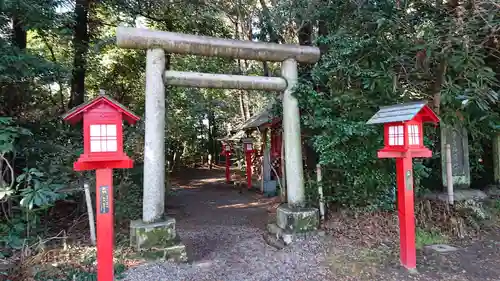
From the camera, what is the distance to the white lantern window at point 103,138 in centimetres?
342

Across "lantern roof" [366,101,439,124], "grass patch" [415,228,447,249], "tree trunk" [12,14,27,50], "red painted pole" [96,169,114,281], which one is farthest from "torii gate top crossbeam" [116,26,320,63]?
"grass patch" [415,228,447,249]

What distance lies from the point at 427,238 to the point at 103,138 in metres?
5.25

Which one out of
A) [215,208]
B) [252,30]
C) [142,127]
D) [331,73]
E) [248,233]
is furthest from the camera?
[215,208]

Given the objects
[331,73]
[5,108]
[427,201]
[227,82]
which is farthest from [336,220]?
[5,108]

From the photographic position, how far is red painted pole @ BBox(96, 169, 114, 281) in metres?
3.40

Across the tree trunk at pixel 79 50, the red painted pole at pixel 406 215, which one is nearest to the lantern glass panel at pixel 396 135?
the red painted pole at pixel 406 215

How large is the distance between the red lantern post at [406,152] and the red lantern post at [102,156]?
3385 millimetres

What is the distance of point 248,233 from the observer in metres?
6.52

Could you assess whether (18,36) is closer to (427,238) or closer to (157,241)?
(157,241)

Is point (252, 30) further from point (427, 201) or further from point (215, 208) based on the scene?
point (427, 201)

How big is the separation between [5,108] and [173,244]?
3.92 metres

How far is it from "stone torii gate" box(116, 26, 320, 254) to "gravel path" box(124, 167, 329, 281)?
519 mm

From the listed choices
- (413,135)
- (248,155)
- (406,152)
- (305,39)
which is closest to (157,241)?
(406,152)

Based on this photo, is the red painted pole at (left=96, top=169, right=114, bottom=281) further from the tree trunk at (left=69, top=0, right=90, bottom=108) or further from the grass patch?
the tree trunk at (left=69, top=0, right=90, bottom=108)
